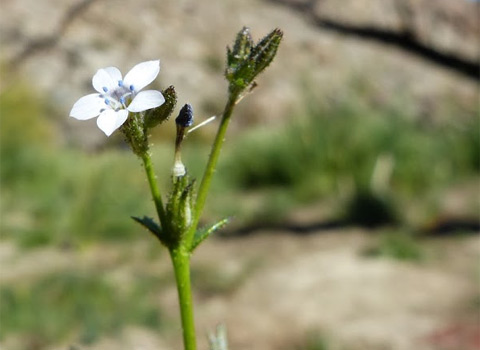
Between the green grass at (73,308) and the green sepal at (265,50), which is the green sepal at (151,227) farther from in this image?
the green grass at (73,308)

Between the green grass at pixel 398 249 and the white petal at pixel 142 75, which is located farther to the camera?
the green grass at pixel 398 249

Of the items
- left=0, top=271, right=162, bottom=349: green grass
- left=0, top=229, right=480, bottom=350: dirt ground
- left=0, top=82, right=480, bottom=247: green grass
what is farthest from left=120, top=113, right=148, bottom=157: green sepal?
left=0, top=82, right=480, bottom=247: green grass

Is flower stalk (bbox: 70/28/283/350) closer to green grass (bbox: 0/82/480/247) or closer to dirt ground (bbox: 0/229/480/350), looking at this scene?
dirt ground (bbox: 0/229/480/350)

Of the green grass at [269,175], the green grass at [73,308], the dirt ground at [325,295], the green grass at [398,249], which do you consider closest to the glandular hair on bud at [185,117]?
the green grass at [73,308]

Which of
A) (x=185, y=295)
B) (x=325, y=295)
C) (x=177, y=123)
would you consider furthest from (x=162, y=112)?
(x=325, y=295)

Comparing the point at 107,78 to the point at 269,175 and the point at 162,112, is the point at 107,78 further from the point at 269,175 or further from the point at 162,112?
the point at 269,175

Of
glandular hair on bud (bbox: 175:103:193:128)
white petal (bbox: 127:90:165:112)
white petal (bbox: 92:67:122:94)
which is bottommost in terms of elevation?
white petal (bbox: 127:90:165:112)
